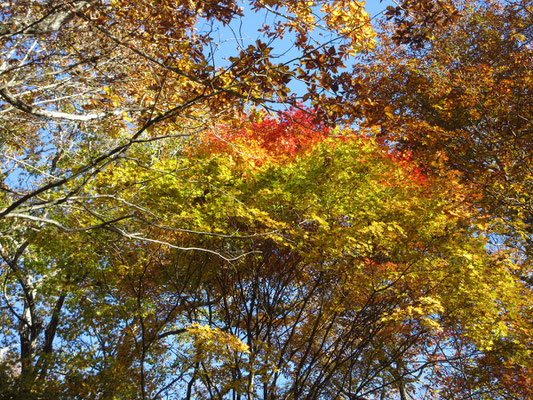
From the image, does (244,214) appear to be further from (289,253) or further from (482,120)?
(482,120)

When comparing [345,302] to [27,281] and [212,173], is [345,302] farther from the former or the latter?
[27,281]

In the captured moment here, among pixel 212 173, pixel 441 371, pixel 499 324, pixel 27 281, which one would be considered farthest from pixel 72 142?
pixel 441 371

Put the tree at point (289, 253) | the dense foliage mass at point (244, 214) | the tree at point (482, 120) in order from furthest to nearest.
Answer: the tree at point (482, 120)
the tree at point (289, 253)
the dense foliage mass at point (244, 214)

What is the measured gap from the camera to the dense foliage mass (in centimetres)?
454

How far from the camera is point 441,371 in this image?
13086 mm

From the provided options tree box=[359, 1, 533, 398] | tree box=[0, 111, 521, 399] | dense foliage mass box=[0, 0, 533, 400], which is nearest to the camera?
dense foliage mass box=[0, 0, 533, 400]

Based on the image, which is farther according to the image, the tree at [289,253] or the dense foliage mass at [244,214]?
the tree at [289,253]

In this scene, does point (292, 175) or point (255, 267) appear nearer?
point (292, 175)

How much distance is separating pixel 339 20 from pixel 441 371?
1249 centimetres

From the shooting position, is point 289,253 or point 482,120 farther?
point 482,120

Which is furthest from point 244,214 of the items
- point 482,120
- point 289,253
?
point 482,120

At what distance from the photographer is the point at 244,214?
714 cm

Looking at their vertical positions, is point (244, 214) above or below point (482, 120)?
below

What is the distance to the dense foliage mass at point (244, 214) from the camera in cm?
454
